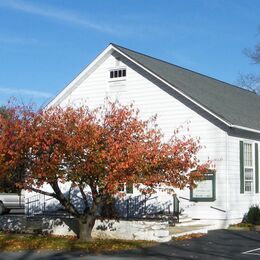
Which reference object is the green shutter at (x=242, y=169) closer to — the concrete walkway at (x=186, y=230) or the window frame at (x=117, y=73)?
the concrete walkway at (x=186, y=230)

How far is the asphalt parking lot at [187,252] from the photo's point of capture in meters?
13.7

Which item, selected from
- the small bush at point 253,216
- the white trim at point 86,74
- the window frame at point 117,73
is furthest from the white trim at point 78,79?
the small bush at point 253,216

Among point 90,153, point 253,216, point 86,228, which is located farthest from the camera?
point 253,216

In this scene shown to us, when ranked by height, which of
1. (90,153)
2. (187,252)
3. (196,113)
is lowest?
(187,252)

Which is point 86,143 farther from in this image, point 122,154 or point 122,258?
point 122,258

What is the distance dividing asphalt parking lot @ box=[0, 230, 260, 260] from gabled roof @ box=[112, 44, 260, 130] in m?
5.59

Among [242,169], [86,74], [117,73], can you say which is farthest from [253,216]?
[86,74]

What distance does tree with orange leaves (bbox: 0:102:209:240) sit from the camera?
14.9 m

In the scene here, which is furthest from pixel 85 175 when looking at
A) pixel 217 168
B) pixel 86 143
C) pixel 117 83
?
pixel 117 83

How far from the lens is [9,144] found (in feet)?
50.4

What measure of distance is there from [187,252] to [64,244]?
3796 mm

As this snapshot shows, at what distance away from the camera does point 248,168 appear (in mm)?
22641

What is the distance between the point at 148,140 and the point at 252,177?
27.8 feet

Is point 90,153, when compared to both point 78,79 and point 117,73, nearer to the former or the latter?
point 117,73
